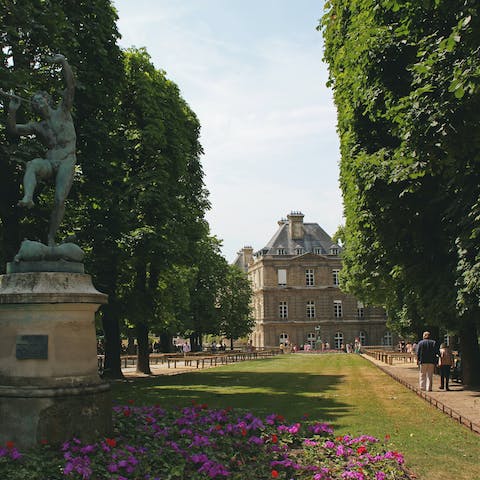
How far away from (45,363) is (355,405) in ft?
31.8

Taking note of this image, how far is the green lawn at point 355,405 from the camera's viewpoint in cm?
993

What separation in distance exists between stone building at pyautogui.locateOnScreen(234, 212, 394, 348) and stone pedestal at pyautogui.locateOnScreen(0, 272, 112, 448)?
269 feet

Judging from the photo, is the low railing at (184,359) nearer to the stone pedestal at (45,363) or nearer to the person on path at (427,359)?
the person on path at (427,359)

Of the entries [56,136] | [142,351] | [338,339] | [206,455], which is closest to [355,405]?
[206,455]

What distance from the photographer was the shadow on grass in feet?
50.5

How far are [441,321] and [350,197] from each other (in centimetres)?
467

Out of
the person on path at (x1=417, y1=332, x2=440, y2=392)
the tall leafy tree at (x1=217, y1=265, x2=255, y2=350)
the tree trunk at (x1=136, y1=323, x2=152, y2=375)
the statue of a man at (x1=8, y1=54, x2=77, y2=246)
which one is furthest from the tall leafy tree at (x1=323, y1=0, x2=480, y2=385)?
the tall leafy tree at (x1=217, y1=265, x2=255, y2=350)

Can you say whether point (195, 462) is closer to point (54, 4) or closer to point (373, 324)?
point (54, 4)

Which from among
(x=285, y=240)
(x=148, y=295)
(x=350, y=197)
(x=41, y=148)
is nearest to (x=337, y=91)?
(x=350, y=197)

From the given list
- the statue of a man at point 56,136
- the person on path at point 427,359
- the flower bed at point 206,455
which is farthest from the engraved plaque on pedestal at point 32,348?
the person on path at point 427,359

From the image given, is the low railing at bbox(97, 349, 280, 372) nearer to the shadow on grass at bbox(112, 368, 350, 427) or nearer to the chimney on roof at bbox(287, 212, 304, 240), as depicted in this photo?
the shadow on grass at bbox(112, 368, 350, 427)

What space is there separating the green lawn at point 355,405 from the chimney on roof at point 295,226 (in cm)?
6801

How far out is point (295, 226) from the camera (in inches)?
3760

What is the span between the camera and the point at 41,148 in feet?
54.3
